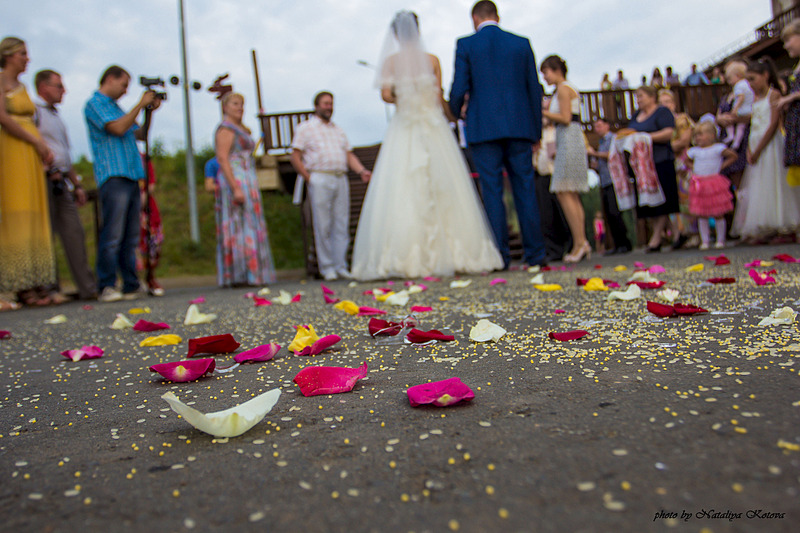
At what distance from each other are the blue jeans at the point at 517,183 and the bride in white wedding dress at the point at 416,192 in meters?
0.27

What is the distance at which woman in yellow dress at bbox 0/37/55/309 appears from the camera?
464cm

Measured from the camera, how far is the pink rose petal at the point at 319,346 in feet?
5.58

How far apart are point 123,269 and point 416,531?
522 centimetres

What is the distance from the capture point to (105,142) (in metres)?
4.75

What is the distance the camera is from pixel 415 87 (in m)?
5.18

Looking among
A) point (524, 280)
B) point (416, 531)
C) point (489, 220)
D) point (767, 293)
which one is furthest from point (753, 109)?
point (416, 531)

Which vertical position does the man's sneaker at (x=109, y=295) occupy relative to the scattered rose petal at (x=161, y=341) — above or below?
above

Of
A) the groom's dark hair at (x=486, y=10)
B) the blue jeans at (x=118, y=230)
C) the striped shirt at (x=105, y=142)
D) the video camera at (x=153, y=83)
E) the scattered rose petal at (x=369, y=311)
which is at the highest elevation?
the groom's dark hair at (x=486, y=10)

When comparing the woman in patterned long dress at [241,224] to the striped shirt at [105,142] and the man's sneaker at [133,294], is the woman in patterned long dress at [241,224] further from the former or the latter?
the striped shirt at [105,142]

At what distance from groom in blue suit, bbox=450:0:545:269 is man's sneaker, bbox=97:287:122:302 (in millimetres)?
3369

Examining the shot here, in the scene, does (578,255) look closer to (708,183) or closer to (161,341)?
(708,183)

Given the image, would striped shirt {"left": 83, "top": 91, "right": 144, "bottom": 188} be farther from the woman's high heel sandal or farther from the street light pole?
the street light pole

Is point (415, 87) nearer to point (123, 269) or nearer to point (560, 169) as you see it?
point (560, 169)

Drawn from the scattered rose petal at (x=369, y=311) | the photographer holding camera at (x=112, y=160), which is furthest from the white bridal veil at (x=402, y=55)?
the scattered rose petal at (x=369, y=311)
